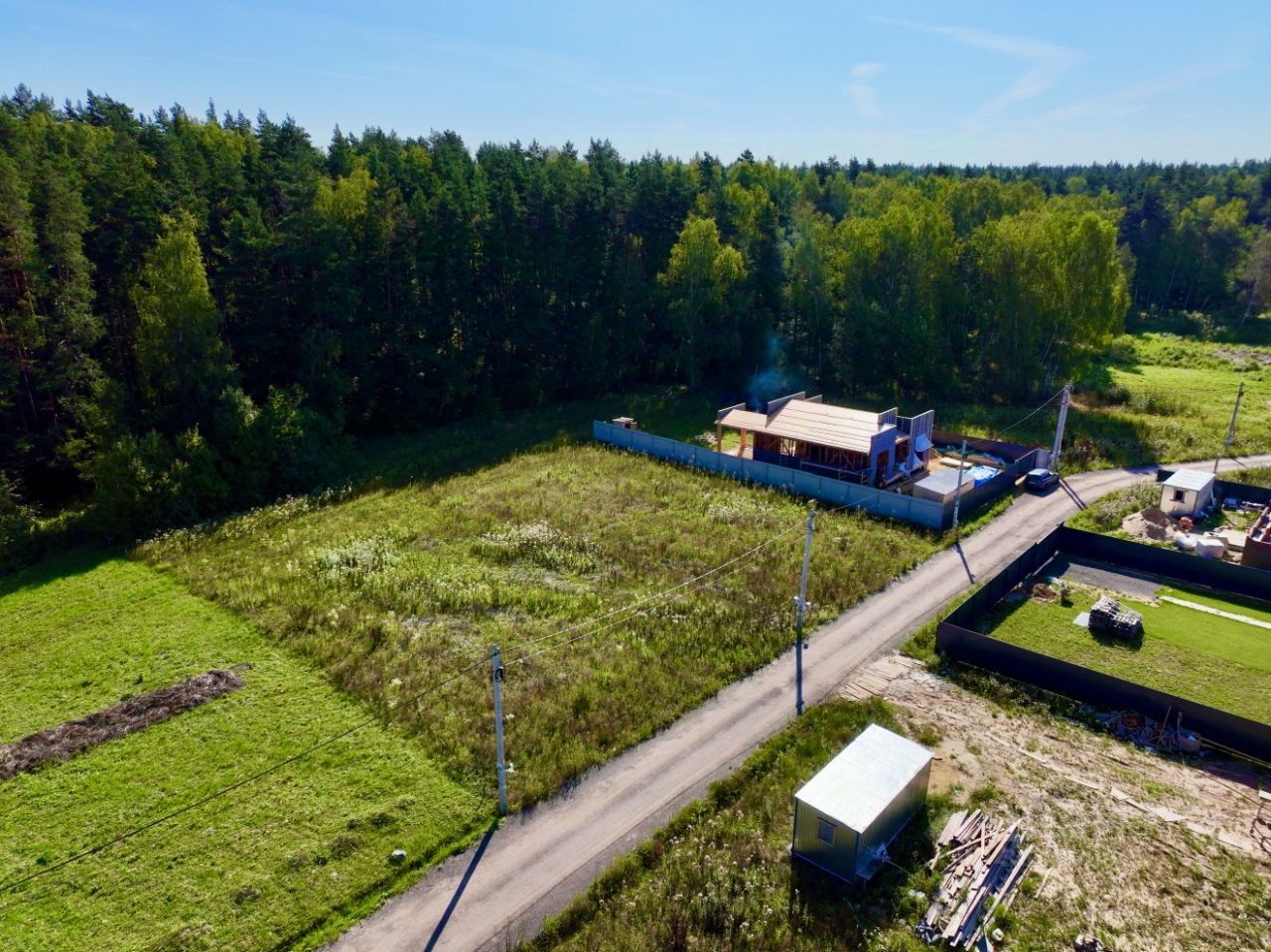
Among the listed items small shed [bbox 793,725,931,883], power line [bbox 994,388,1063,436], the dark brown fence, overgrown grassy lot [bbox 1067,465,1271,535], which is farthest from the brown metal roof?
small shed [bbox 793,725,931,883]

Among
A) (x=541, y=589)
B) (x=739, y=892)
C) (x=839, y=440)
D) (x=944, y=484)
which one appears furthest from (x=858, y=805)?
(x=839, y=440)

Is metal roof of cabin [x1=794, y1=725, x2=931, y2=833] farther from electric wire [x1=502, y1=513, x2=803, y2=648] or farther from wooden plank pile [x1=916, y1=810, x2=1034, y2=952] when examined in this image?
electric wire [x1=502, y1=513, x2=803, y2=648]

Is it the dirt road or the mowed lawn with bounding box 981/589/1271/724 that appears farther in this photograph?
the mowed lawn with bounding box 981/589/1271/724

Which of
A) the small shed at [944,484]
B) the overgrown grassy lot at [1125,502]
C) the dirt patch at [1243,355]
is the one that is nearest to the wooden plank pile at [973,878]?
the small shed at [944,484]

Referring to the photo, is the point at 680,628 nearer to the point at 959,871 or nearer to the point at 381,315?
the point at 959,871

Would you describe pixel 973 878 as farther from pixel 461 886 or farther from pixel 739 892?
pixel 461 886
